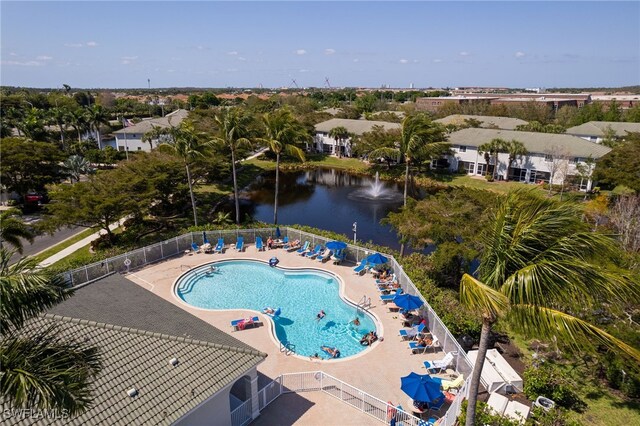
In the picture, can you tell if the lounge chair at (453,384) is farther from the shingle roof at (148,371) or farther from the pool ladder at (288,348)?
the shingle roof at (148,371)

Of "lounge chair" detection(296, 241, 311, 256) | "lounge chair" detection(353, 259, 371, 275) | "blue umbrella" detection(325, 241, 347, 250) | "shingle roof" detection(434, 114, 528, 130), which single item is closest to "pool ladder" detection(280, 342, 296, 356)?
"lounge chair" detection(353, 259, 371, 275)

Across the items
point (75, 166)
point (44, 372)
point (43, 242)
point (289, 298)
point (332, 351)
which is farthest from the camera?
point (75, 166)

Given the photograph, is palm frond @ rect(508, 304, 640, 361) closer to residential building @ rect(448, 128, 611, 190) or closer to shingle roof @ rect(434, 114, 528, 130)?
residential building @ rect(448, 128, 611, 190)

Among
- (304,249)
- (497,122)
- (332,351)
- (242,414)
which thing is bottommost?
(332,351)

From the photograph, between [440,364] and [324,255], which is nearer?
[440,364]

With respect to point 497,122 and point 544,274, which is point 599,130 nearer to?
point 497,122

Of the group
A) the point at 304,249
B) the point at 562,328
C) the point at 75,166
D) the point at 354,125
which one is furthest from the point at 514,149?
the point at 75,166

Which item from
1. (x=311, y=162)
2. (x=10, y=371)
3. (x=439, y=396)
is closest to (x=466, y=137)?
(x=311, y=162)
